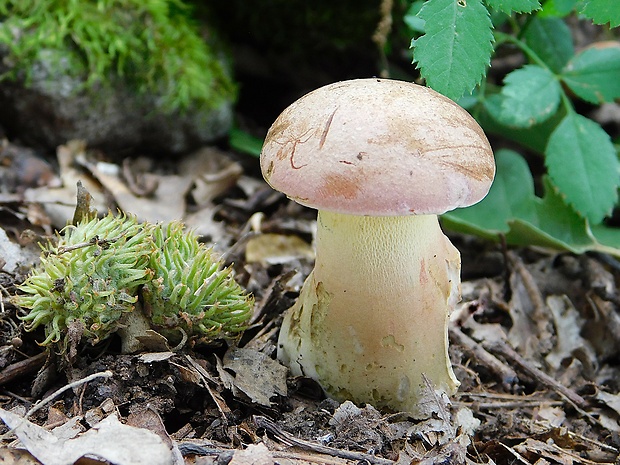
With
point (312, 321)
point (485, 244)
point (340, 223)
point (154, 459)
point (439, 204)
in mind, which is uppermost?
point (439, 204)

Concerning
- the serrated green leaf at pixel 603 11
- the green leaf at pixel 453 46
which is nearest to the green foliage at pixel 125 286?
the green leaf at pixel 453 46

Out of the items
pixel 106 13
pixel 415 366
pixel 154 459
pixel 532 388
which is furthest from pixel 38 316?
pixel 106 13

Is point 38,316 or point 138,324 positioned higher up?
point 38,316

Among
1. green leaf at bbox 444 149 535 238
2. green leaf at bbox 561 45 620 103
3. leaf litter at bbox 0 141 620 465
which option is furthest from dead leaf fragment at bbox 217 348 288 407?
green leaf at bbox 561 45 620 103

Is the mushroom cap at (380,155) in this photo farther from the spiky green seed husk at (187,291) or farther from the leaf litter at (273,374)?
the leaf litter at (273,374)

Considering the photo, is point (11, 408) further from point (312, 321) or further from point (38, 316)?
point (312, 321)
